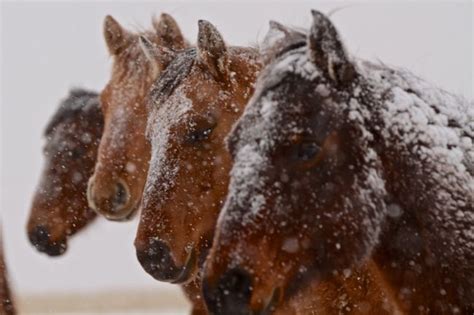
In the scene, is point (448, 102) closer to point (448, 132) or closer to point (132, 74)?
point (448, 132)

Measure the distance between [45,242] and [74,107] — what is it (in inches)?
52.7

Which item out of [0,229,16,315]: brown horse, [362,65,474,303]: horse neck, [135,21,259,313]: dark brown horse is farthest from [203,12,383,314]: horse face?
→ [0,229,16,315]: brown horse

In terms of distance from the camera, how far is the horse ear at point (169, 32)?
6859 millimetres

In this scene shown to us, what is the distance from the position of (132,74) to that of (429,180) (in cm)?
379

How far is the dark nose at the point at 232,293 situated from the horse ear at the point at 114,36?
14.3ft

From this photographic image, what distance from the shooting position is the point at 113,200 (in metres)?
6.32

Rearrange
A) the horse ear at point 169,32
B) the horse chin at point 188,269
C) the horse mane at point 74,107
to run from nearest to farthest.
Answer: the horse chin at point 188,269 → the horse ear at point 169,32 → the horse mane at point 74,107

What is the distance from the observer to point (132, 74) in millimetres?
6793

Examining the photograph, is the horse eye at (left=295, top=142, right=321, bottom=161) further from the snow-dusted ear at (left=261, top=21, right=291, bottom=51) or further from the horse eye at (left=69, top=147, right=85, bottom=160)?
the horse eye at (left=69, top=147, right=85, bottom=160)

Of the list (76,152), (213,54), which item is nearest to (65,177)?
(76,152)

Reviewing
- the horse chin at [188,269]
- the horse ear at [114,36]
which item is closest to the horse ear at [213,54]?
the horse chin at [188,269]

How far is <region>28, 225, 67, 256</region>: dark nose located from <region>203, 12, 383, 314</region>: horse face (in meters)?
4.60

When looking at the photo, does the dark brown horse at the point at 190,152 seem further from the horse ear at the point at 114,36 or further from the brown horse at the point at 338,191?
the horse ear at the point at 114,36

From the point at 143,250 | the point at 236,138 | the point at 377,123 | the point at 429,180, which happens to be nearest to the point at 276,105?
the point at 236,138
